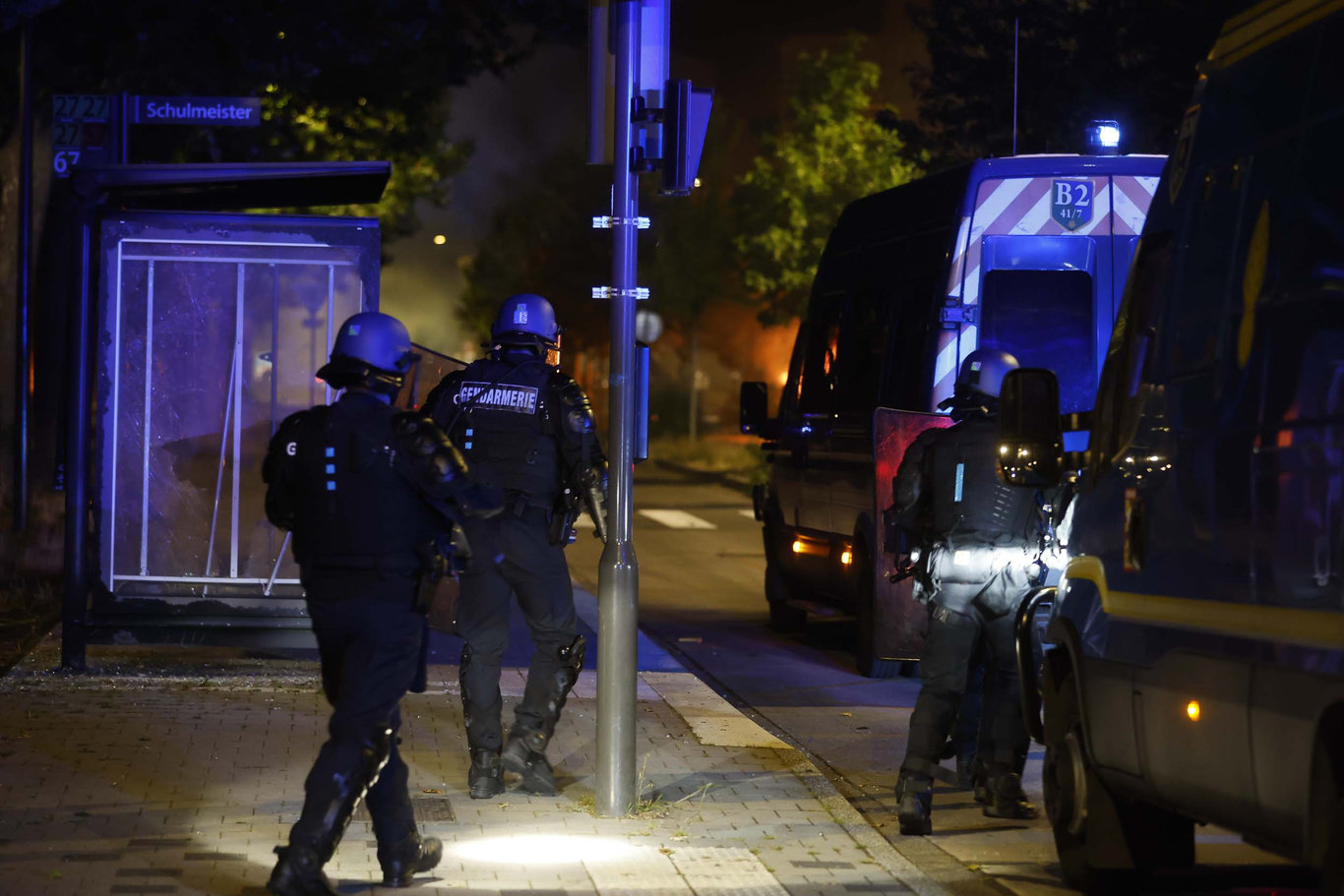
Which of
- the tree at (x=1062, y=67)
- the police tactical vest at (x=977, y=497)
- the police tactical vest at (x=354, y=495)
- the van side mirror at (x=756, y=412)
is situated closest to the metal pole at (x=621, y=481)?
the police tactical vest at (x=977, y=497)

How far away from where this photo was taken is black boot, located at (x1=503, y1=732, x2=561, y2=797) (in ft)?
24.5

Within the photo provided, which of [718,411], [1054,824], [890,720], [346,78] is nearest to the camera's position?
[1054,824]

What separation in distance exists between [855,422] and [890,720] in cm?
236

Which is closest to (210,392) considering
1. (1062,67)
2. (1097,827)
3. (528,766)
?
(528,766)

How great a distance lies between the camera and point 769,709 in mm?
10266

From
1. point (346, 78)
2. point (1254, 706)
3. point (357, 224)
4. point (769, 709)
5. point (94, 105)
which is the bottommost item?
point (769, 709)

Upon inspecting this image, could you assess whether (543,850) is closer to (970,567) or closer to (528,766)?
(528,766)

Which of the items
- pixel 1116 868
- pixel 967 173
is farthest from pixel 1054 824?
pixel 967 173

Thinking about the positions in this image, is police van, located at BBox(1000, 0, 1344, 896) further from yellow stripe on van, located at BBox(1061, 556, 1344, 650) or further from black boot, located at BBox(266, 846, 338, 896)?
black boot, located at BBox(266, 846, 338, 896)

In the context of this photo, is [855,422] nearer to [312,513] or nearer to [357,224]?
[357,224]

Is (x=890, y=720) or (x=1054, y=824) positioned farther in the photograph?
(x=890, y=720)

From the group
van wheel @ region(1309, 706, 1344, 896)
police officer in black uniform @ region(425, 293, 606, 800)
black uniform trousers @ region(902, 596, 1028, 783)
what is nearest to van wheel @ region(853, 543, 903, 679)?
black uniform trousers @ region(902, 596, 1028, 783)

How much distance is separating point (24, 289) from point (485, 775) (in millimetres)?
8853

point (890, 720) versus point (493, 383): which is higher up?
point (493, 383)
